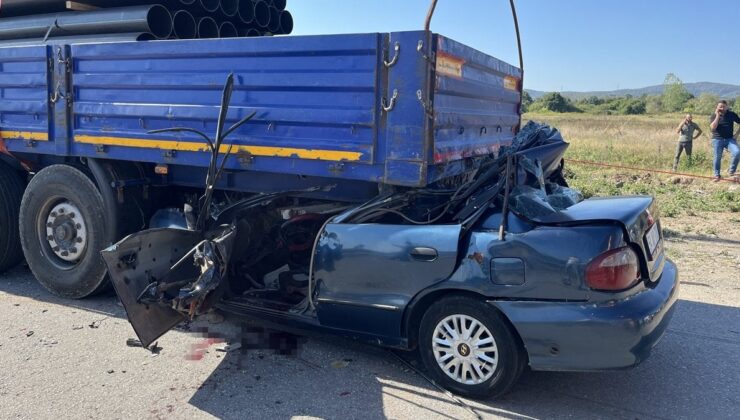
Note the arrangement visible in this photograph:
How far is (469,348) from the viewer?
3.66m

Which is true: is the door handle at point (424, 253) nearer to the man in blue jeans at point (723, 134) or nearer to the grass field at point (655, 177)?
the grass field at point (655, 177)

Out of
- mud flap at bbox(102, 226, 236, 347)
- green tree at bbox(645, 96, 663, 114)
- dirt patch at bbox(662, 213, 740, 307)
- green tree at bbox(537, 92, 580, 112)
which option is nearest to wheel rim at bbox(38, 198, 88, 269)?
mud flap at bbox(102, 226, 236, 347)

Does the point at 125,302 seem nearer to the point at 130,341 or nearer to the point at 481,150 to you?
the point at 130,341

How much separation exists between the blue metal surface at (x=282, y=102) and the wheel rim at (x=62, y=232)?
1.75ft

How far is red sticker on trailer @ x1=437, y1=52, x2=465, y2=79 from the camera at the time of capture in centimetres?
407

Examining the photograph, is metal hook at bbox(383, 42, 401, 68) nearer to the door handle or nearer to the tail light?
the door handle

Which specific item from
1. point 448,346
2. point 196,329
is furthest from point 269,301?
point 448,346

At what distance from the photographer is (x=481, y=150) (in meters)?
5.25

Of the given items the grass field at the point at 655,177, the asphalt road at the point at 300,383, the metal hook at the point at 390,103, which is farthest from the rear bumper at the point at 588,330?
the grass field at the point at 655,177

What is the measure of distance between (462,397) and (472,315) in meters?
0.56

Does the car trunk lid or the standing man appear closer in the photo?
the car trunk lid

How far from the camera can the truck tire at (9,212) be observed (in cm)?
625

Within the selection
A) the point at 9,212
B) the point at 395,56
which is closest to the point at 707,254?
the point at 395,56

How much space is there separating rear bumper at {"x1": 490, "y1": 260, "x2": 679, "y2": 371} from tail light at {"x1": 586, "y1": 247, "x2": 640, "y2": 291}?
98mm
